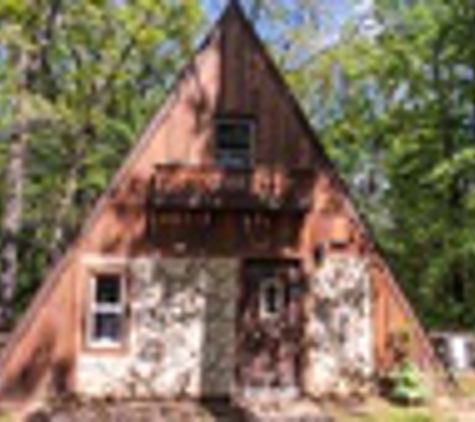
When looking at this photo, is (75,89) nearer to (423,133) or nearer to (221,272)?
(423,133)

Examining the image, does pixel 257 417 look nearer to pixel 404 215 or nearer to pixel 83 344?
pixel 83 344

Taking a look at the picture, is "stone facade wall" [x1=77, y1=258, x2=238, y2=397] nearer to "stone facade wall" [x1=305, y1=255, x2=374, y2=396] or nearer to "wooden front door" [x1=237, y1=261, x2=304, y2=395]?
"wooden front door" [x1=237, y1=261, x2=304, y2=395]

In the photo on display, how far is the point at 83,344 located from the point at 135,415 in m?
1.97

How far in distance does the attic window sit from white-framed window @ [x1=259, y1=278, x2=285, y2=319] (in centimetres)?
261

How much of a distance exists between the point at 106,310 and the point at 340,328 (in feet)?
16.1

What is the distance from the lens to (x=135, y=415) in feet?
45.2

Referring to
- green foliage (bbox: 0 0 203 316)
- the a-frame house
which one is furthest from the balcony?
green foliage (bbox: 0 0 203 316)

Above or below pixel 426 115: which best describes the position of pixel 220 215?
below

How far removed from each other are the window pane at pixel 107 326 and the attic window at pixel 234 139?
13.3 ft

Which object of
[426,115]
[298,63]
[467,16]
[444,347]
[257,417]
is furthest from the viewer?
[298,63]

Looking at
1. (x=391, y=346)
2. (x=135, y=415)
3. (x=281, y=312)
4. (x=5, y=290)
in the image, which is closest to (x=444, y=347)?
(x=391, y=346)

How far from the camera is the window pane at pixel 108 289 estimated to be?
15.2m

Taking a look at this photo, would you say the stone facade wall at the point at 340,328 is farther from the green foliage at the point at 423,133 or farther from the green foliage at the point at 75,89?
the green foliage at the point at 75,89

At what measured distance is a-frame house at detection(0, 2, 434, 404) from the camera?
48.9 feet
